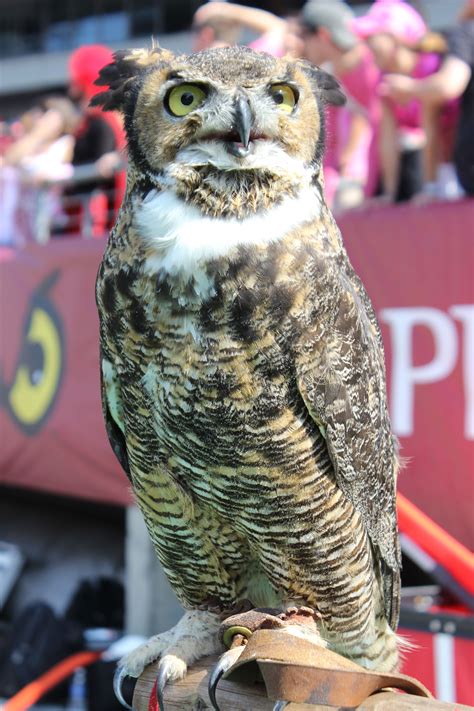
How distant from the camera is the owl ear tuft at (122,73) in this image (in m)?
2.01

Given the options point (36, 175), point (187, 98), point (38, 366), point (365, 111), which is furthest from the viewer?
point (36, 175)

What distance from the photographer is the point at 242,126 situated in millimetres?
1753

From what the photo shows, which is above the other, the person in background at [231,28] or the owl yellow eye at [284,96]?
the person in background at [231,28]

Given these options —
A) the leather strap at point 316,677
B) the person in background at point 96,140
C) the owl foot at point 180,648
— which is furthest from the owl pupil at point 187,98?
the person in background at point 96,140

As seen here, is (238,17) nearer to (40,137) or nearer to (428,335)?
(428,335)

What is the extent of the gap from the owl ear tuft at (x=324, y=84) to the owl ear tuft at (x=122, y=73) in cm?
33

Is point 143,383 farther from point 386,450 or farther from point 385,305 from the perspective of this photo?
point 385,305

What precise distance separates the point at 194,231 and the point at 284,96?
373 millimetres

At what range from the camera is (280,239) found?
1.88m

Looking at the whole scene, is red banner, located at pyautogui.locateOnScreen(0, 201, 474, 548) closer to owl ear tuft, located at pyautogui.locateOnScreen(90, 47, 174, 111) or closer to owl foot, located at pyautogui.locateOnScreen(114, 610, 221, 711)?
owl foot, located at pyautogui.locateOnScreen(114, 610, 221, 711)

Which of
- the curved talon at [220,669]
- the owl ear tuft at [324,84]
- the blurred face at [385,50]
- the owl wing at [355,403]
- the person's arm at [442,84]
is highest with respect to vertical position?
the blurred face at [385,50]

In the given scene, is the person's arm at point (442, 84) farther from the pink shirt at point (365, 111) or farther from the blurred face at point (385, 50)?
the pink shirt at point (365, 111)

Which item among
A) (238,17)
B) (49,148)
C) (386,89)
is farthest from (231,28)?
(49,148)

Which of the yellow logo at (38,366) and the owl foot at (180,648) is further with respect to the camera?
the yellow logo at (38,366)
